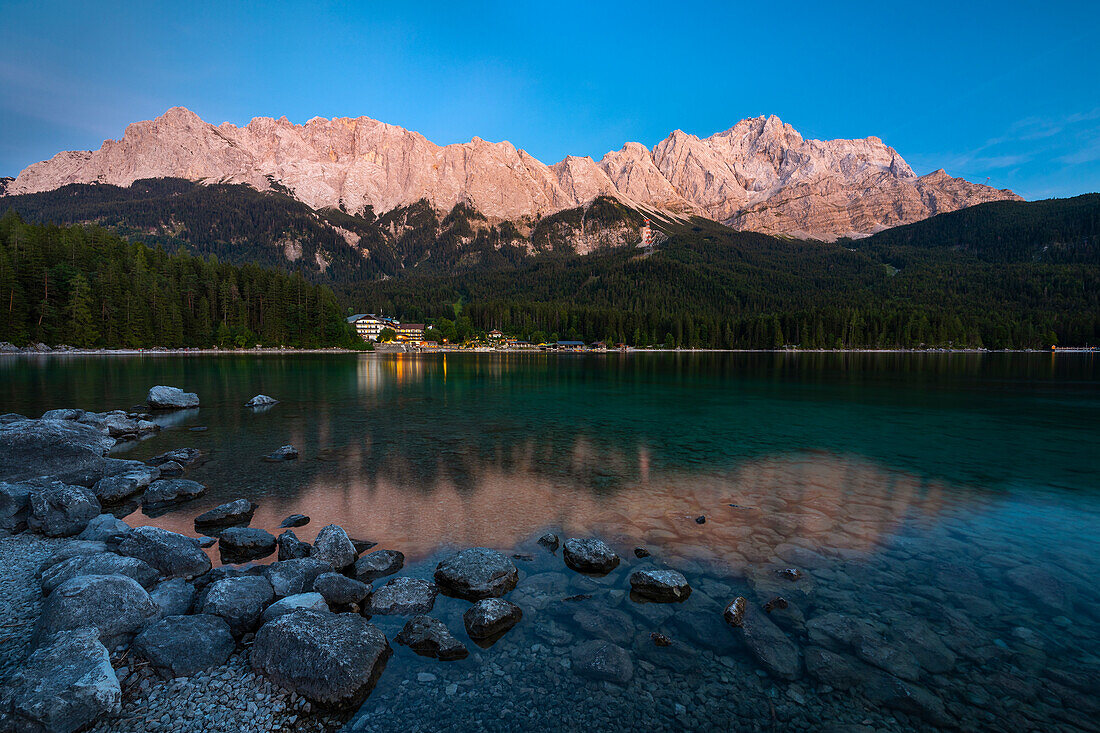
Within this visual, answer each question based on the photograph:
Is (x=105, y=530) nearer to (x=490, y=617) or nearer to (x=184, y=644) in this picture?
(x=184, y=644)

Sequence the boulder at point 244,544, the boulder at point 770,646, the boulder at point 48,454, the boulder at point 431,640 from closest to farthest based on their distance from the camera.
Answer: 1. the boulder at point 770,646
2. the boulder at point 431,640
3. the boulder at point 244,544
4. the boulder at point 48,454

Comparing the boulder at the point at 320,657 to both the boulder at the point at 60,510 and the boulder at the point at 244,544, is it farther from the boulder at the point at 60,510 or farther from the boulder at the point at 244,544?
the boulder at the point at 60,510

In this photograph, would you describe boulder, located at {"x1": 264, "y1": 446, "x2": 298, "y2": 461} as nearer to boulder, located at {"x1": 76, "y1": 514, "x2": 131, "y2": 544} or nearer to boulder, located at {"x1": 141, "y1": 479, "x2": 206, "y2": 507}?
boulder, located at {"x1": 141, "y1": 479, "x2": 206, "y2": 507}

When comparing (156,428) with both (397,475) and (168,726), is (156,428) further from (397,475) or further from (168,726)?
(168,726)

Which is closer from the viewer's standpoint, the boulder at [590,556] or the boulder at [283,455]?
the boulder at [590,556]

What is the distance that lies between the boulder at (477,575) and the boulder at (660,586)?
275cm

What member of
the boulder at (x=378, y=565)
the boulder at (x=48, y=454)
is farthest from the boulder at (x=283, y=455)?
the boulder at (x=378, y=565)

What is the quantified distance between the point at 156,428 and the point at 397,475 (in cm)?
1983

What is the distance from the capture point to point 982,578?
1092 centimetres

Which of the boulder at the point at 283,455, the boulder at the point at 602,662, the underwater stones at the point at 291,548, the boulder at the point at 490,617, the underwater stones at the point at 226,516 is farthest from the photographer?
the boulder at the point at 283,455

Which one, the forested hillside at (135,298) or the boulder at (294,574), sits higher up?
the forested hillside at (135,298)

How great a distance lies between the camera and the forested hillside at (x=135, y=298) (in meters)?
105

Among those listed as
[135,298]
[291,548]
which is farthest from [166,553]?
[135,298]

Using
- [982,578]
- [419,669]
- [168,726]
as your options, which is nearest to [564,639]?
[419,669]
